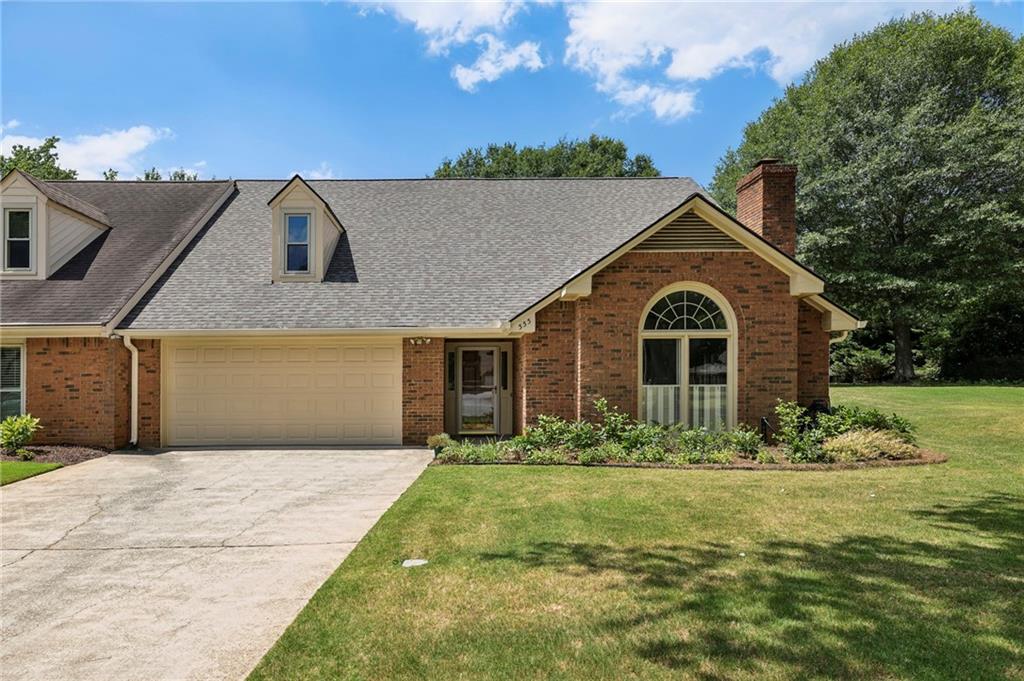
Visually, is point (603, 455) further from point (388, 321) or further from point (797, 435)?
point (388, 321)

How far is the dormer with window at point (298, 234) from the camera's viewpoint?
13.7 meters

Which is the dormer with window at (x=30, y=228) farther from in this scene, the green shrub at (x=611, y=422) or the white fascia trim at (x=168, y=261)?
the green shrub at (x=611, y=422)

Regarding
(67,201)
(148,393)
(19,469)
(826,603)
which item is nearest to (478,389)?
(148,393)

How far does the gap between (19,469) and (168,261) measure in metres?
5.94

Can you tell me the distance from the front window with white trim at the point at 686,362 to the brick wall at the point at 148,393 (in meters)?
10.4

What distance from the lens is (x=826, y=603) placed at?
4328mm

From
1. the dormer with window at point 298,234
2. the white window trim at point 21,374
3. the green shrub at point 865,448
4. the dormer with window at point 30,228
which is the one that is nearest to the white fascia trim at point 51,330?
the white window trim at point 21,374

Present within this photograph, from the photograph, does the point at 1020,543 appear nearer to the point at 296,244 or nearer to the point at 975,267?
the point at 296,244

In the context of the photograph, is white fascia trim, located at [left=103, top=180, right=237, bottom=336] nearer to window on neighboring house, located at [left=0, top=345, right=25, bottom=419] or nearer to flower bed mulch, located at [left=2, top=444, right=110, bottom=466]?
window on neighboring house, located at [left=0, top=345, right=25, bottom=419]

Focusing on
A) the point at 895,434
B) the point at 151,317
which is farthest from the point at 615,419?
the point at 151,317

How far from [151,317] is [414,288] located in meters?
5.59

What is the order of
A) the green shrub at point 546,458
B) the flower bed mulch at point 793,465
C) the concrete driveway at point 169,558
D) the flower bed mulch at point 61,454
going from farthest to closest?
the flower bed mulch at point 61,454 → the green shrub at point 546,458 → the flower bed mulch at point 793,465 → the concrete driveway at point 169,558

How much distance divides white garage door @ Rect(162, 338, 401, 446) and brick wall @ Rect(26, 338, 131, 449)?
116 centimetres

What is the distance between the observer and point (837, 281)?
90.3 ft
